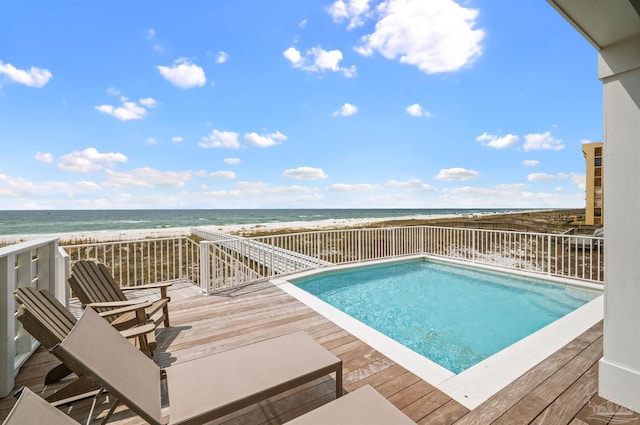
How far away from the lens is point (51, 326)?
2000mm

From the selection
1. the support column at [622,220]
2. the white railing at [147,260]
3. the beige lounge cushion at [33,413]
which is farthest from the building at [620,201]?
the white railing at [147,260]

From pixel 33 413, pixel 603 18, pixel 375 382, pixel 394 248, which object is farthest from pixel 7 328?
pixel 394 248

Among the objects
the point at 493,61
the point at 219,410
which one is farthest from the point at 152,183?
the point at 219,410

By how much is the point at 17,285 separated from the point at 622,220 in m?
5.11

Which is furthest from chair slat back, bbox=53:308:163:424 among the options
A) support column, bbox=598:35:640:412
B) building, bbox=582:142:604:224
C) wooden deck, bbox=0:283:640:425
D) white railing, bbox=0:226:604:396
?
building, bbox=582:142:604:224

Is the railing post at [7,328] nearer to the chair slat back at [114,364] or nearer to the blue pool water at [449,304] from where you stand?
the chair slat back at [114,364]

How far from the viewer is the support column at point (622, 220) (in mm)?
1859

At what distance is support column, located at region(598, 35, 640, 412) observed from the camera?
73.2 inches

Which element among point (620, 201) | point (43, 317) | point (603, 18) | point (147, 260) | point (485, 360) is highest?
point (603, 18)

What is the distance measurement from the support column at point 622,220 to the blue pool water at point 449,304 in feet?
4.59

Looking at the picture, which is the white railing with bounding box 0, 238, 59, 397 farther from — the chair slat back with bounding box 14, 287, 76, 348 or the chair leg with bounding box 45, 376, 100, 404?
the chair leg with bounding box 45, 376, 100, 404

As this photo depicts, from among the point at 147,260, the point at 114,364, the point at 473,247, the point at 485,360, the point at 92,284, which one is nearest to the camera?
the point at 114,364

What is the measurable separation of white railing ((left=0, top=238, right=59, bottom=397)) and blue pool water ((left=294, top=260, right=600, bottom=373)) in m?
3.82

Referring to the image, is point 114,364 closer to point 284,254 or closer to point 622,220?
point 622,220
